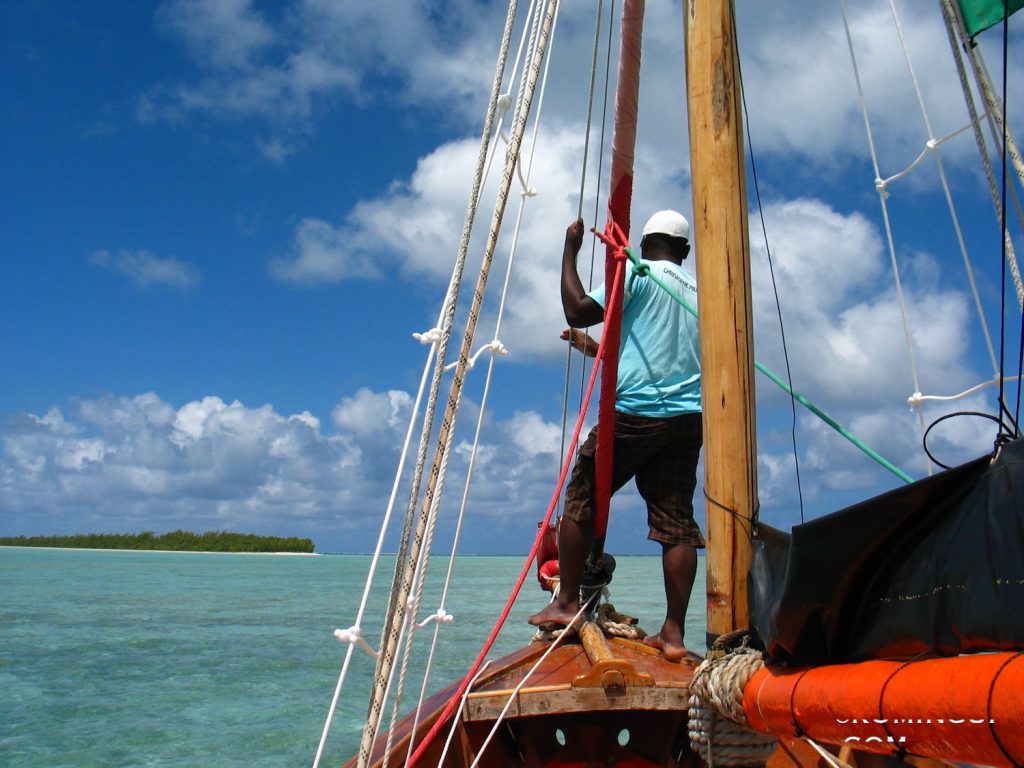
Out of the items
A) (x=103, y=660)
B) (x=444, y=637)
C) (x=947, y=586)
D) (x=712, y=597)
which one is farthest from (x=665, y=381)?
(x=444, y=637)

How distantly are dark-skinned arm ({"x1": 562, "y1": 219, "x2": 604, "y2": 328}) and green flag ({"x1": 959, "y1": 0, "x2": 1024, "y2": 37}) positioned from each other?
2.08 metres

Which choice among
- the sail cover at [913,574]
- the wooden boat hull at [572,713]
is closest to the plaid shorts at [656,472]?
the wooden boat hull at [572,713]

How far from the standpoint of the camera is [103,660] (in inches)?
402

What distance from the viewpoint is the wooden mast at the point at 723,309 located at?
2.38 m

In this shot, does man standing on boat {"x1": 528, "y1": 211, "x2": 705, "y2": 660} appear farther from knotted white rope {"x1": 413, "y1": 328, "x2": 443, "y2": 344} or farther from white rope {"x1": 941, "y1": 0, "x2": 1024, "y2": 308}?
white rope {"x1": 941, "y1": 0, "x2": 1024, "y2": 308}

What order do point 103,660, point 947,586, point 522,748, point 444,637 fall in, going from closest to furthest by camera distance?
point 947,586 < point 522,748 < point 103,660 < point 444,637

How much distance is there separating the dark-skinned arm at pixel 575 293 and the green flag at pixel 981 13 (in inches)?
81.8

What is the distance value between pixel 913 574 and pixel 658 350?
1.57 meters

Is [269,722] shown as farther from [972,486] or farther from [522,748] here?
[972,486]

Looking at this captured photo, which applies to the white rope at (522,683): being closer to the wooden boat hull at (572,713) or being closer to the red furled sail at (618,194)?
the wooden boat hull at (572,713)

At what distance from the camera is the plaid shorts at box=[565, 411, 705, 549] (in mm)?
3078

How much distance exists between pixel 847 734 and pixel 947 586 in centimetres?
36

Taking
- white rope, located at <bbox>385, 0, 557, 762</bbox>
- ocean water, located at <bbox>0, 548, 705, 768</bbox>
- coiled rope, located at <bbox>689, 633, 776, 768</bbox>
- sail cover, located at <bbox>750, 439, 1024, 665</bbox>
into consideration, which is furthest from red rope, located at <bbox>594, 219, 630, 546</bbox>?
ocean water, located at <bbox>0, 548, 705, 768</bbox>

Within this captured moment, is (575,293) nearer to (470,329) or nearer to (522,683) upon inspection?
(470,329)
